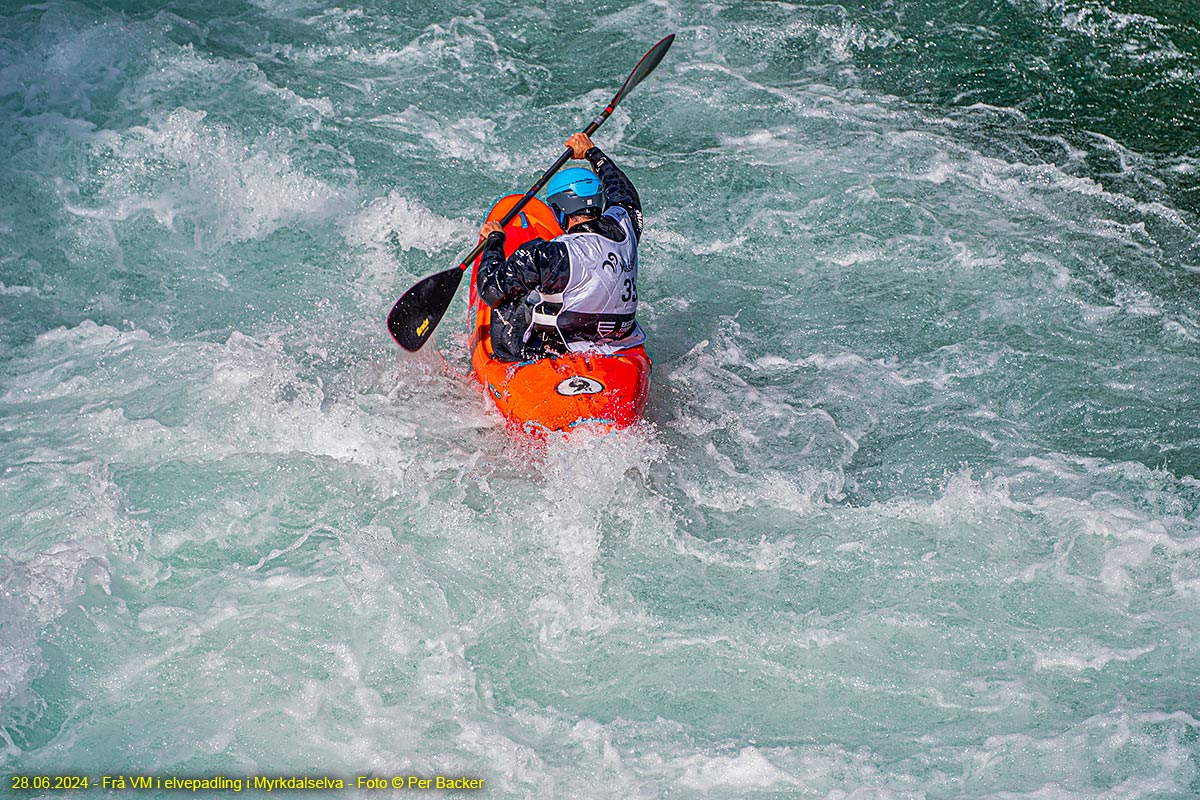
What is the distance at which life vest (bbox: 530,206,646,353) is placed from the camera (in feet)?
16.6

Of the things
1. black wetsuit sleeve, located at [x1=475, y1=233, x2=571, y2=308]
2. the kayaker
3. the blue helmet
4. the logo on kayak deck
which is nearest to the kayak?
the logo on kayak deck

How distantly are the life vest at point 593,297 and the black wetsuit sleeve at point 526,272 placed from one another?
4 cm

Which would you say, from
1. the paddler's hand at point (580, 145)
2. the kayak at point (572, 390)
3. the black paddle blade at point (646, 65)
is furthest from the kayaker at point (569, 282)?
the black paddle blade at point (646, 65)

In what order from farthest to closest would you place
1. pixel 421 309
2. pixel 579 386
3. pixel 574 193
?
pixel 421 309
pixel 574 193
pixel 579 386

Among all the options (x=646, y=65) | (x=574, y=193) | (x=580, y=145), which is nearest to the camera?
(x=574, y=193)

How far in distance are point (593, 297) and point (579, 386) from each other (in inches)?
16.4

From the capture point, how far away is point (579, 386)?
501 cm

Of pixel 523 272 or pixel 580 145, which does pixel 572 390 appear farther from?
pixel 580 145

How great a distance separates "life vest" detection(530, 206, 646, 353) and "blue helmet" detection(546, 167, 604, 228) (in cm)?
15

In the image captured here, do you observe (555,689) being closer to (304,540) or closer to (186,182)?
(304,540)

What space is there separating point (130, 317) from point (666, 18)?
498cm

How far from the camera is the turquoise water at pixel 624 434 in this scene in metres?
4.35

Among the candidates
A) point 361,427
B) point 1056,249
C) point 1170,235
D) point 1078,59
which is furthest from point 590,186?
point 1078,59

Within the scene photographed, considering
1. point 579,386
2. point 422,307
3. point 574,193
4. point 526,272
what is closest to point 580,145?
point 574,193
